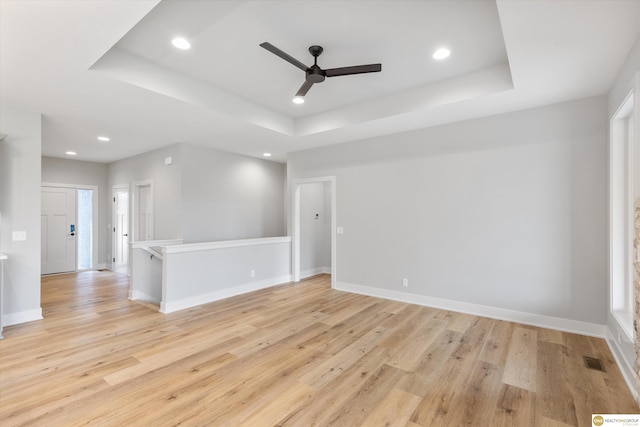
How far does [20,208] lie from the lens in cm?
372

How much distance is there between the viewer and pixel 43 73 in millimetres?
2807

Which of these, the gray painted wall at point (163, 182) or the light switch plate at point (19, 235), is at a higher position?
the gray painted wall at point (163, 182)

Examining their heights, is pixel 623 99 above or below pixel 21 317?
above

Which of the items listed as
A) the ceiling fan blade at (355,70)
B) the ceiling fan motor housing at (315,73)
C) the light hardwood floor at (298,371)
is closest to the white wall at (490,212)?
the light hardwood floor at (298,371)

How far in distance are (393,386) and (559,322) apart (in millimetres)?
2492

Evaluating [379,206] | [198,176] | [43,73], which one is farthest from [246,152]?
[43,73]

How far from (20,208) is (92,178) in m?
4.34

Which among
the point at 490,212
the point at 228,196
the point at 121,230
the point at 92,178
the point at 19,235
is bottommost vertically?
the point at 121,230

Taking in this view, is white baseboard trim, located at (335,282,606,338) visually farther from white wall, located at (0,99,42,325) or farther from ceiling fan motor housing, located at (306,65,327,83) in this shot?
white wall, located at (0,99,42,325)

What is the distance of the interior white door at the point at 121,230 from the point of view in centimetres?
714

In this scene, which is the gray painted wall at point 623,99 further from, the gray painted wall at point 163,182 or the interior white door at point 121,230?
the interior white door at point 121,230

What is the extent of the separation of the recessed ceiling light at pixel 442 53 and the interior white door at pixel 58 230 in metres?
8.37

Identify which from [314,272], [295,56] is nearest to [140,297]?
[314,272]

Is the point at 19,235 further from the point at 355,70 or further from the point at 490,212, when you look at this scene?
the point at 490,212
